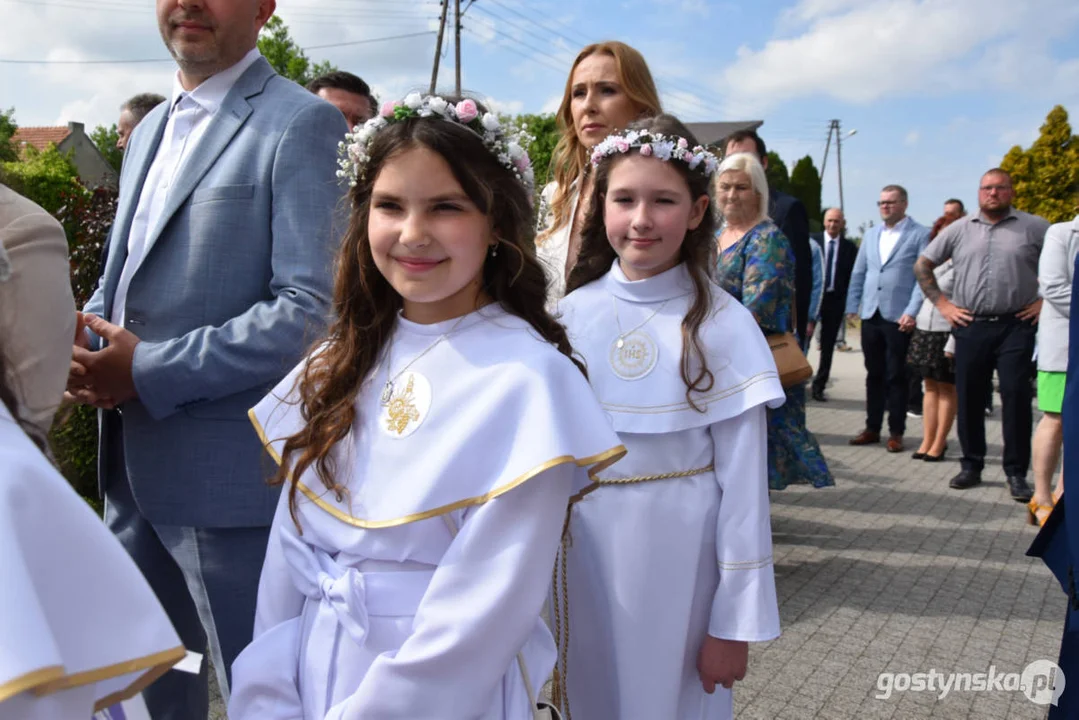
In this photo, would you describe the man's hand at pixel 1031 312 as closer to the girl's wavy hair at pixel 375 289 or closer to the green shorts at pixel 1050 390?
the green shorts at pixel 1050 390

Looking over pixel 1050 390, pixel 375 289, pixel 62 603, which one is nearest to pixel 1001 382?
pixel 1050 390

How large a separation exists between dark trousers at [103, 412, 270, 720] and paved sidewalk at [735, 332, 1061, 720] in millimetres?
2036

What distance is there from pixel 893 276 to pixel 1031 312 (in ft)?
6.56

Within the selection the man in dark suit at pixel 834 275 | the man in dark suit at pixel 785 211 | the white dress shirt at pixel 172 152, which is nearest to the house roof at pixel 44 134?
the man in dark suit at pixel 834 275

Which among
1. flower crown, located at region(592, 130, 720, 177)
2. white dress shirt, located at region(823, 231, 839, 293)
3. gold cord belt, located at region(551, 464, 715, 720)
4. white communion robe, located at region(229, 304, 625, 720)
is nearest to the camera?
white communion robe, located at region(229, 304, 625, 720)

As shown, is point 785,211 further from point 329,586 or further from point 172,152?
point 329,586

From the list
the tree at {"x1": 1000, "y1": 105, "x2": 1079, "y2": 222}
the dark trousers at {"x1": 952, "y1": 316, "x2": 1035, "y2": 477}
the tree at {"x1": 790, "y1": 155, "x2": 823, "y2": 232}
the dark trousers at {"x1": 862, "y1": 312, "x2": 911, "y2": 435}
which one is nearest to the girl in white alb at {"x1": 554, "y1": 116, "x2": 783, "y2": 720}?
the dark trousers at {"x1": 952, "y1": 316, "x2": 1035, "y2": 477}

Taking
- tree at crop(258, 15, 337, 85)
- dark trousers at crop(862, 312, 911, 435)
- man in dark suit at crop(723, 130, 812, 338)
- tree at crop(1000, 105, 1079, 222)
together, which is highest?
tree at crop(258, 15, 337, 85)

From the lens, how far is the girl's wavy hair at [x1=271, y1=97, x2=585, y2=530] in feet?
5.97

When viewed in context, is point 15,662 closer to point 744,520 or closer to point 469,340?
point 469,340

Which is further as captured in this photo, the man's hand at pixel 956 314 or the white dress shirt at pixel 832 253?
the white dress shirt at pixel 832 253

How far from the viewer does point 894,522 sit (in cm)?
621

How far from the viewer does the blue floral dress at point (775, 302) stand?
165 inches

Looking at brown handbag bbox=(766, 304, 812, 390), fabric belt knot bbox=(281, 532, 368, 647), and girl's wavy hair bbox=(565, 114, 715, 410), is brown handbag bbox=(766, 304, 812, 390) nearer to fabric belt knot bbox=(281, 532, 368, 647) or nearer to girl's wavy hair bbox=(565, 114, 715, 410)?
girl's wavy hair bbox=(565, 114, 715, 410)
